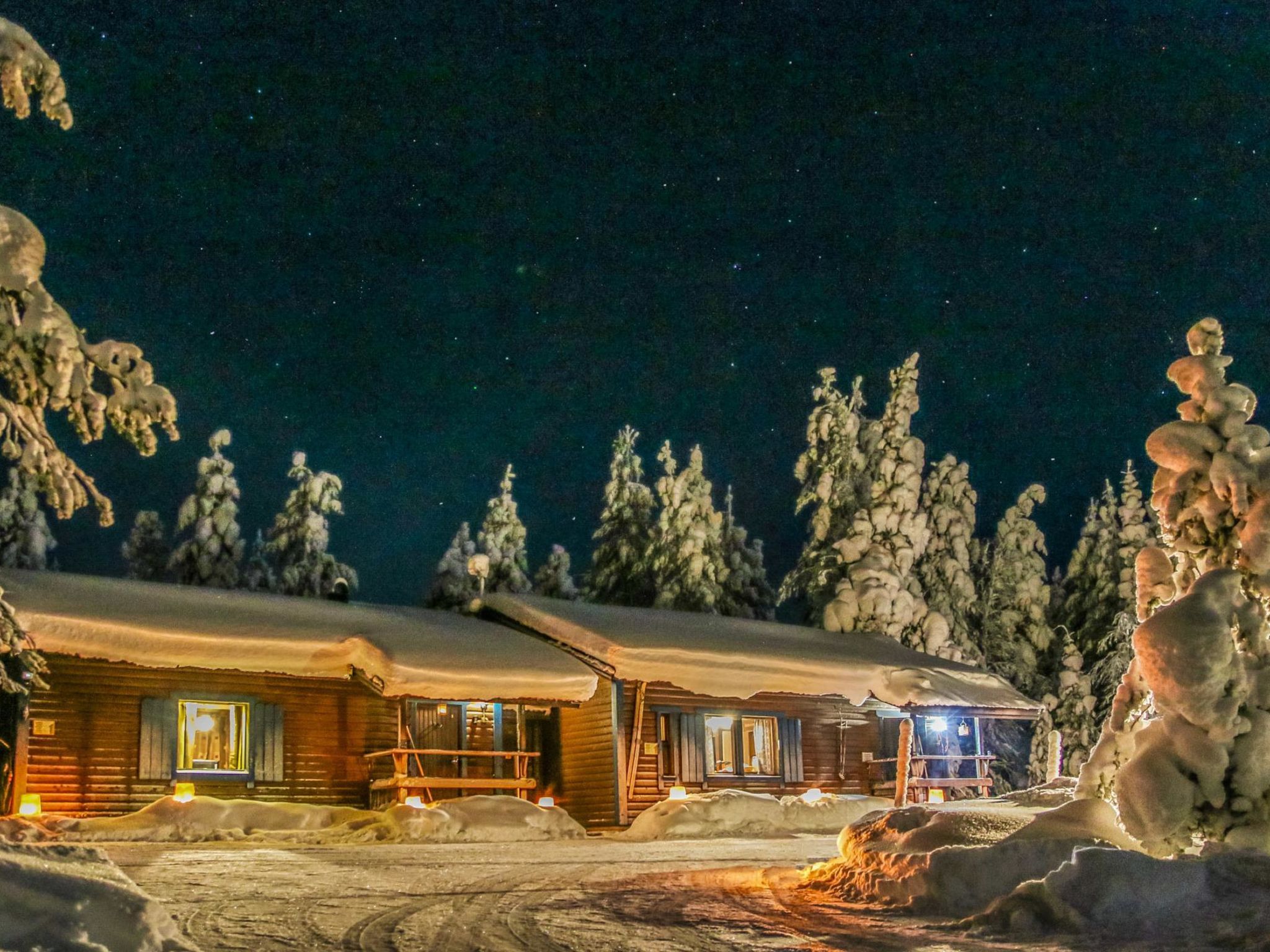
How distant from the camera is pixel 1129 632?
116 ft

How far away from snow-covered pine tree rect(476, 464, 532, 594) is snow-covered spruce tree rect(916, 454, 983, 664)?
11.3 m

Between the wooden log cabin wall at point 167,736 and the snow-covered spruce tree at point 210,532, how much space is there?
13076 mm

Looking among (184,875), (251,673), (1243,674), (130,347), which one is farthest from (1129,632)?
(130,347)

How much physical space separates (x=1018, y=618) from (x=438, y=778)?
2285 centimetres

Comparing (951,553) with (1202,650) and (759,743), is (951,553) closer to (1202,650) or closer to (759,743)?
(759,743)

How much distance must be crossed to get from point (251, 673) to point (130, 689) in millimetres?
1786

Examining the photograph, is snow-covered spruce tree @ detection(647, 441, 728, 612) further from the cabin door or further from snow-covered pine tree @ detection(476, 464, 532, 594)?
the cabin door

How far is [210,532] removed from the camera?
3297 cm

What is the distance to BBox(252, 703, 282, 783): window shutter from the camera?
19.7 metres

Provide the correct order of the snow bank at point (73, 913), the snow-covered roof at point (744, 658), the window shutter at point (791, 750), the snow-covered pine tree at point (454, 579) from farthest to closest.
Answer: the snow-covered pine tree at point (454, 579), the window shutter at point (791, 750), the snow-covered roof at point (744, 658), the snow bank at point (73, 913)

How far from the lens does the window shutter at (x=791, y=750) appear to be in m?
24.6

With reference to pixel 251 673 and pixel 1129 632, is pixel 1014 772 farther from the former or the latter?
pixel 251 673

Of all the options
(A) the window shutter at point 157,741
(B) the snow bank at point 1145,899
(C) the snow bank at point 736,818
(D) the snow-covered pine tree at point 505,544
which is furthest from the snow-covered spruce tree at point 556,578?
→ (B) the snow bank at point 1145,899

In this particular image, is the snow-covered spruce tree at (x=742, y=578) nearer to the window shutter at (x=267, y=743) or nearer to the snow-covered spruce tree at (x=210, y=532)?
the snow-covered spruce tree at (x=210, y=532)
